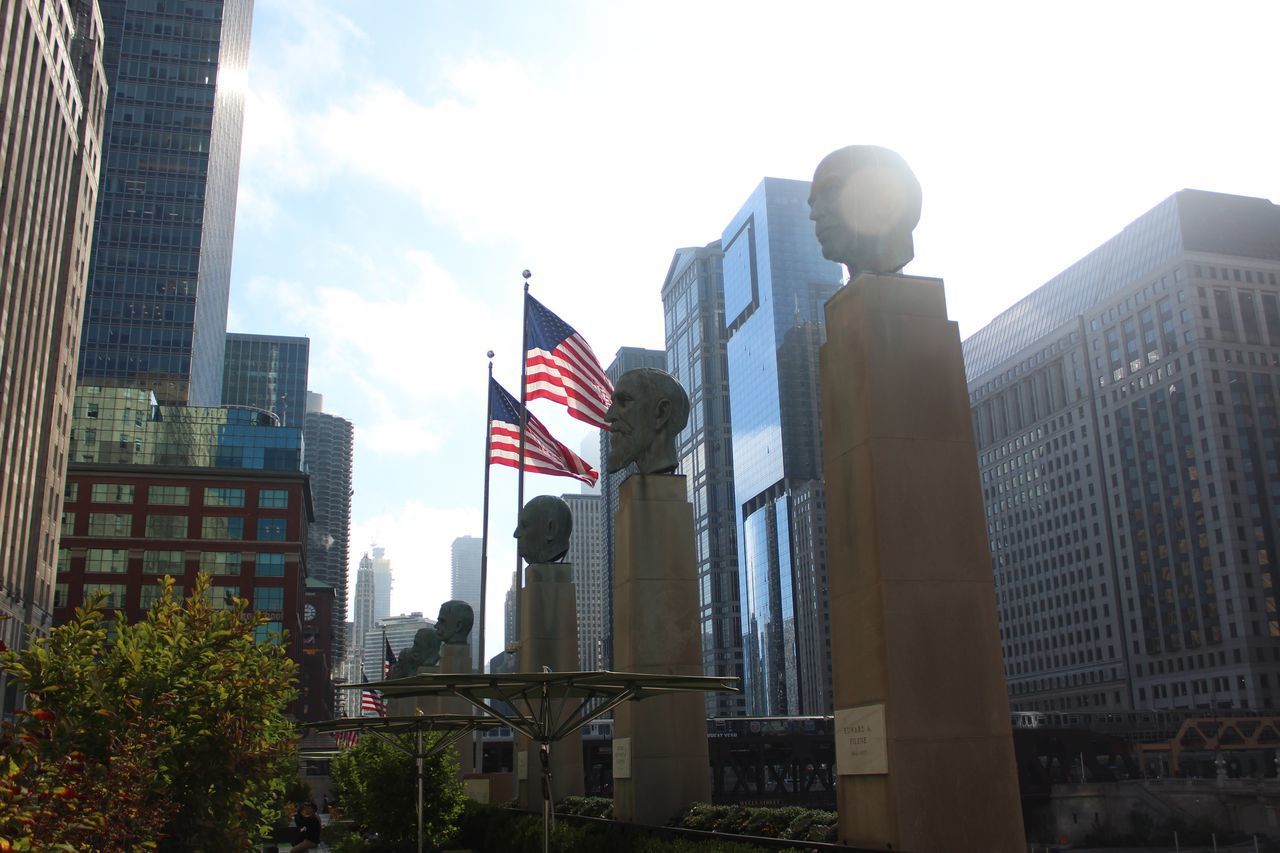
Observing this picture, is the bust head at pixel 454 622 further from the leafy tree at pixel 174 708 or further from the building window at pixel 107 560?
the building window at pixel 107 560

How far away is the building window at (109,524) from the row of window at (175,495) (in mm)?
1320

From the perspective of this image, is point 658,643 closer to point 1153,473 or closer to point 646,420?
point 646,420

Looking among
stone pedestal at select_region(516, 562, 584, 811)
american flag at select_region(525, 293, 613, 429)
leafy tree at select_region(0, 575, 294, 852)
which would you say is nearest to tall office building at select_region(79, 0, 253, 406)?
american flag at select_region(525, 293, 613, 429)

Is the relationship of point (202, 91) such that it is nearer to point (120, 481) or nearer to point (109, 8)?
point (109, 8)

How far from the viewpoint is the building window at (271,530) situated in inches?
4227

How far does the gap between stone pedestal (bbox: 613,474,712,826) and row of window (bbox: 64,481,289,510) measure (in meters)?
91.5

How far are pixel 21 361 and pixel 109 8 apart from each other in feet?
293

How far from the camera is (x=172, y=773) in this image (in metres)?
14.2

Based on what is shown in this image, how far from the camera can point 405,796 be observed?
30250 millimetres

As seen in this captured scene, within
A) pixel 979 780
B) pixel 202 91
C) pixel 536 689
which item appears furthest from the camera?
pixel 202 91

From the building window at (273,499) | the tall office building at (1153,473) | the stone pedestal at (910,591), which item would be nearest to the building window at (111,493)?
the building window at (273,499)

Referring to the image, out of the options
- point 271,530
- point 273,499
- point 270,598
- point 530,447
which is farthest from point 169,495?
point 530,447

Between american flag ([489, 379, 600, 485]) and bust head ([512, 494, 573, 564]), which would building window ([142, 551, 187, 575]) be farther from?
bust head ([512, 494, 573, 564])

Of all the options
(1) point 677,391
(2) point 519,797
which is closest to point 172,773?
(1) point 677,391
